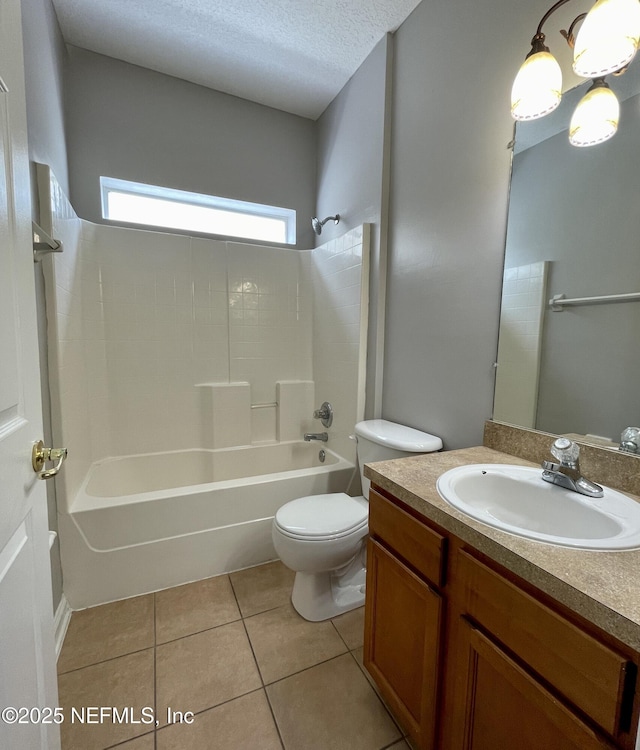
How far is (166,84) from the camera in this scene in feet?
6.93

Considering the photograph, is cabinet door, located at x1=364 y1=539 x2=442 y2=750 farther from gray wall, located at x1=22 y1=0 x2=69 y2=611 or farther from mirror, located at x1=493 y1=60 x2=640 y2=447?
gray wall, located at x1=22 y1=0 x2=69 y2=611

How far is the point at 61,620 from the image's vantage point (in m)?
1.41

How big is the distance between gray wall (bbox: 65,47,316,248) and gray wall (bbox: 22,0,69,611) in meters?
A: 0.26

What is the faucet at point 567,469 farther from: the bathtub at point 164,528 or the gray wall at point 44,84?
the gray wall at point 44,84

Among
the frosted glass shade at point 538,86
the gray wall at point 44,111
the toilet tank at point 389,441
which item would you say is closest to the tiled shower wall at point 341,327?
the toilet tank at point 389,441

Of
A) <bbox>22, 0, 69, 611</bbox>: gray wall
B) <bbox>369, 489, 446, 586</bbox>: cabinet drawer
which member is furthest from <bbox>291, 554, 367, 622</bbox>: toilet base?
<bbox>22, 0, 69, 611</bbox>: gray wall

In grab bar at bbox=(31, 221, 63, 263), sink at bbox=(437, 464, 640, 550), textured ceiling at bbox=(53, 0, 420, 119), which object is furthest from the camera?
textured ceiling at bbox=(53, 0, 420, 119)

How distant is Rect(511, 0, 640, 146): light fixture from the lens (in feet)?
2.70

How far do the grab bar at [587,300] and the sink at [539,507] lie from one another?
0.52 m

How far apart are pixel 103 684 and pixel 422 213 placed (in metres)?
2.30

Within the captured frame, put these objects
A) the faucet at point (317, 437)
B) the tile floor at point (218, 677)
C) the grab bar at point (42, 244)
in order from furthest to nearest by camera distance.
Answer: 1. the faucet at point (317, 437)
2. the grab bar at point (42, 244)
3. the tile floor at point (218, 677)

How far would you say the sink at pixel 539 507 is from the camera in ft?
2.27

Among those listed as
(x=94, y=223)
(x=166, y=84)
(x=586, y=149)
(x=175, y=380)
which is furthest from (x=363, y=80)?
(x=175, y=380)

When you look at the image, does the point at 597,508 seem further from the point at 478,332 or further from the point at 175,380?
the point at 175,380
